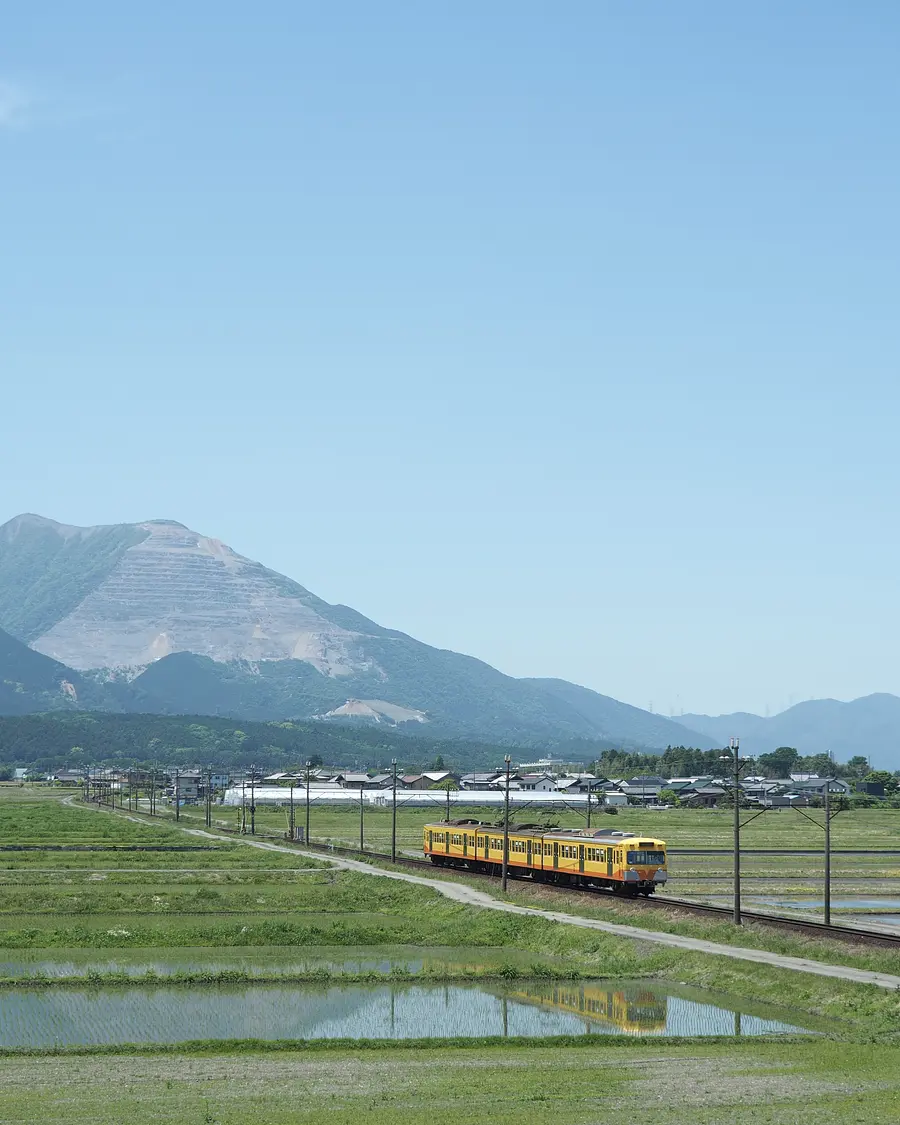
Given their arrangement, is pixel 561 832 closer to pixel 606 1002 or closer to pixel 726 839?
pixel 606 1002

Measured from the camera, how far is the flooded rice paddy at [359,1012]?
124 ft

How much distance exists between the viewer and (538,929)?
5709 cm

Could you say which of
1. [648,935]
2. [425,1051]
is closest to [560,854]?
[648,935]

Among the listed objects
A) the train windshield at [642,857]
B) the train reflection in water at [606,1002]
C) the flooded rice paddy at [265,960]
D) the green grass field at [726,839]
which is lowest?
the green grass field at [726,839]

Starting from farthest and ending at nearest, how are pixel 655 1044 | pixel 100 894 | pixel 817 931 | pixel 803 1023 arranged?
pixel 100 894 < pixel 817 931 < pixel 803 1023 < pixel 655 1044

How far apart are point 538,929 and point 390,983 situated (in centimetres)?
1201

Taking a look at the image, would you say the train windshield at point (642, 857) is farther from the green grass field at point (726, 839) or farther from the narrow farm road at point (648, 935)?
the narrow farm road at point (648, 935)

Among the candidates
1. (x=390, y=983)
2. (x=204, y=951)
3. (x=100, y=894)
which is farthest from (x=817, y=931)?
(x=100, y=894)

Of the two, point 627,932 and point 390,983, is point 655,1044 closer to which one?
point 390,983

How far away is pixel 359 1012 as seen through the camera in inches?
1618

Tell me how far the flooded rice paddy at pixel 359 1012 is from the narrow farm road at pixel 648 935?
348 cm

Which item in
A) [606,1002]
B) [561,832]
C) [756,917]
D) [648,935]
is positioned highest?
[561,832]

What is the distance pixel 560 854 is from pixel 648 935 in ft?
71.0

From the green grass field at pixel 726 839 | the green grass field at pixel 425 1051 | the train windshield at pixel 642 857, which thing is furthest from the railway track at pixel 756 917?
the green grass field at pixel 726 839
